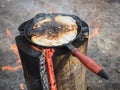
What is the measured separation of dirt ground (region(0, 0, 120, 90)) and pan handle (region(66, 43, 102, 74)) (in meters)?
2.42

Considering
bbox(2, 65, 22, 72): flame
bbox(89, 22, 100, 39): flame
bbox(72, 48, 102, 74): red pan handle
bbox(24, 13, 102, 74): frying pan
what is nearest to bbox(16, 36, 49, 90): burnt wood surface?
bbox(24, 13, 102, 74): frying pan

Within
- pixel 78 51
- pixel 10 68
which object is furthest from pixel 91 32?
pixel 78 51

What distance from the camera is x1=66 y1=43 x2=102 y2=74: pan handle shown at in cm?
279

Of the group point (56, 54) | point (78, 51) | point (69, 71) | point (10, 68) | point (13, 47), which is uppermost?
point (78, 51)

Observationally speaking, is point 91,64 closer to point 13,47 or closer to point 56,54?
point 56,54

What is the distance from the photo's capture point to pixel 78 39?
3.49 meters

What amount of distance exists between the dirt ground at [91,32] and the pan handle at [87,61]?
2418mm

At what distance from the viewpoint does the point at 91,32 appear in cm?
671

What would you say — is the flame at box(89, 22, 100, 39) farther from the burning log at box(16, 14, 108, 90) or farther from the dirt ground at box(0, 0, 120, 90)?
the burning log at box(16, 14, 108, 90)

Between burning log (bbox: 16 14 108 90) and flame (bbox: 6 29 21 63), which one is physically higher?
burning log (bbox: 16 14 108 90)

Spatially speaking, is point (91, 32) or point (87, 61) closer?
point (87, 61)

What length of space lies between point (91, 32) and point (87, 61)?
153 inches

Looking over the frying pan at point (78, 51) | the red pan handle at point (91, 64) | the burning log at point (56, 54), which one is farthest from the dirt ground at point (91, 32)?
the red pan handle at point (91, 64)

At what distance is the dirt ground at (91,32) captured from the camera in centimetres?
561
